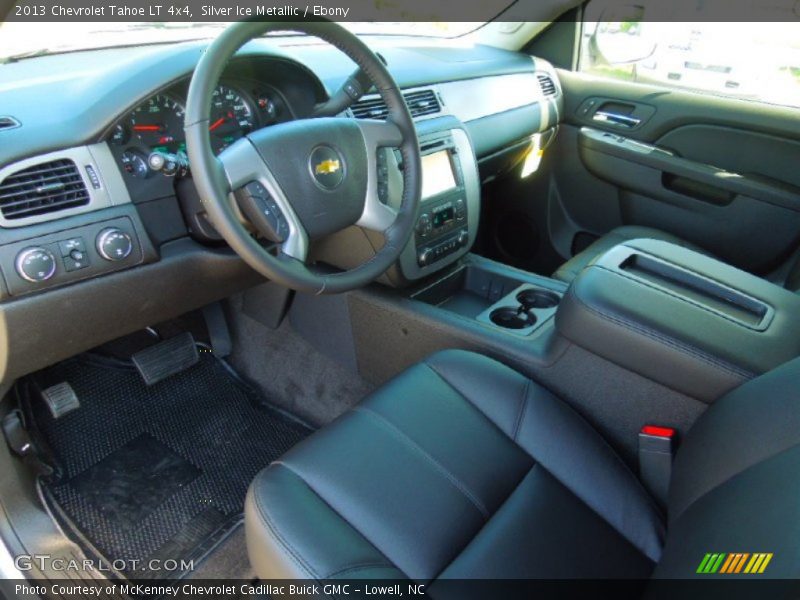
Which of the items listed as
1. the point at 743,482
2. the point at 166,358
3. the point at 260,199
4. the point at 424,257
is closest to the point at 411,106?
the point at 424,257

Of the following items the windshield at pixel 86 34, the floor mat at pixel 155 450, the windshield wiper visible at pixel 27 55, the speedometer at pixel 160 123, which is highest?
the windshield at pixel 86 34

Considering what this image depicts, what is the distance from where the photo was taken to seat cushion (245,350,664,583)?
38.2 inches

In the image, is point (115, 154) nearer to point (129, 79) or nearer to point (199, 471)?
point (129, 79)

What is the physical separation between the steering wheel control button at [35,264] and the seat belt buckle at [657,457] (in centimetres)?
116

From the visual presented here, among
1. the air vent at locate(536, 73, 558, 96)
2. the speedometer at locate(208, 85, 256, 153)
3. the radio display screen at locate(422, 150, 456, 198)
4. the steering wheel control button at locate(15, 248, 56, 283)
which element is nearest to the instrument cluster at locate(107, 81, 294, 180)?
the speedometer at locate(208, 85, 256, 153)

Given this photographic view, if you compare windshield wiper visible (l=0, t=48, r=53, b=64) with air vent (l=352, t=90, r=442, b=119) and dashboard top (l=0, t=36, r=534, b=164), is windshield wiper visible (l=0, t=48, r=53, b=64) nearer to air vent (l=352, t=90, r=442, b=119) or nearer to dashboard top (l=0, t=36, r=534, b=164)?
dashboard top (l=0, t=36, r=534, b=164)

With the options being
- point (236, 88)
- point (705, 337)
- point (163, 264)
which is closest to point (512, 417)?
point (705, 337)

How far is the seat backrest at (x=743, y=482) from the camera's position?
698 millimetres

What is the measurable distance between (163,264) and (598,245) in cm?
140

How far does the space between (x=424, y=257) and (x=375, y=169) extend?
404 millimetres

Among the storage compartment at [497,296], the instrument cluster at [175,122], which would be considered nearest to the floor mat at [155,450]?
the storage compartment at [497,296]

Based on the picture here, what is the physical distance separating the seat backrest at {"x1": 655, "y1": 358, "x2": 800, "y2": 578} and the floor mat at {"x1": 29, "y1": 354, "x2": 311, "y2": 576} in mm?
1127

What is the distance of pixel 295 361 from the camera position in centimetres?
202

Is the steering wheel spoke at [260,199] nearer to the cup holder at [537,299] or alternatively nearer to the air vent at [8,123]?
the air vent at [8,123]
